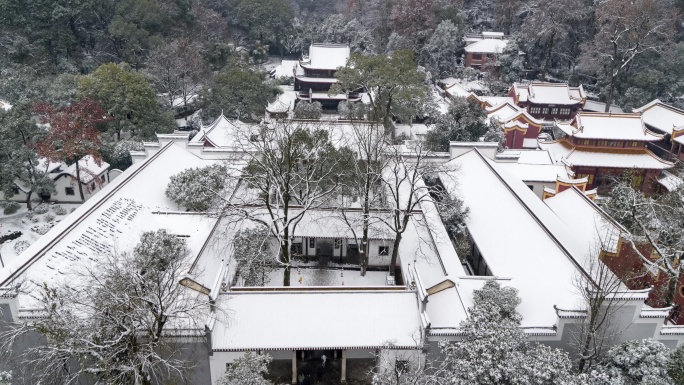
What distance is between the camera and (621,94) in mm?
44625

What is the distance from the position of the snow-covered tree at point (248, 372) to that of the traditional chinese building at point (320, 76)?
3429 cm

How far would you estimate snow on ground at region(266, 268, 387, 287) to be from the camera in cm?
1897

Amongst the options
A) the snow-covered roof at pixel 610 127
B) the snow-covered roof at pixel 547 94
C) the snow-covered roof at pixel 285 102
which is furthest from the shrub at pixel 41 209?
the snow-covered roof at pixel 547 94

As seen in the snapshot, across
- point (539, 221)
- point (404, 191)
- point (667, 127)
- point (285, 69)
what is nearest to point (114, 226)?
point (404, 191)

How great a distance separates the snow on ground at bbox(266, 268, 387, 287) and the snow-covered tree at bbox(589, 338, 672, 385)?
8381mm

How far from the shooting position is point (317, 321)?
47.6 ft

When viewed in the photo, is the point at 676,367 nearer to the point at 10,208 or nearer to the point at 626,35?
the point at 10,208

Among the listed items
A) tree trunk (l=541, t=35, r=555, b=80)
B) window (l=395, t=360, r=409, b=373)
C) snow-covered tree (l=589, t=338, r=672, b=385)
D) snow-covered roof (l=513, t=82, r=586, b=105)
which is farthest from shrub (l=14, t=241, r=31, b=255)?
tree trunk (l=541, t=35, r=555, b=80)

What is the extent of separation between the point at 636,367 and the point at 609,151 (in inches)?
861

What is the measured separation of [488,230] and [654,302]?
20.6 feet

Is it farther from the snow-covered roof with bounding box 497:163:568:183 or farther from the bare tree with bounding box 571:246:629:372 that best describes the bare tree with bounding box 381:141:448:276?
the bare tree with bounding box 571:246:629:372

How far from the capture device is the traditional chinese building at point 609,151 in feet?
98.5

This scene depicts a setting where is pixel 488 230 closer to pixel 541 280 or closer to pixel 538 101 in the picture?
pixel 541 280

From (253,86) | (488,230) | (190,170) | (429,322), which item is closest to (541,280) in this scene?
(488,230)
